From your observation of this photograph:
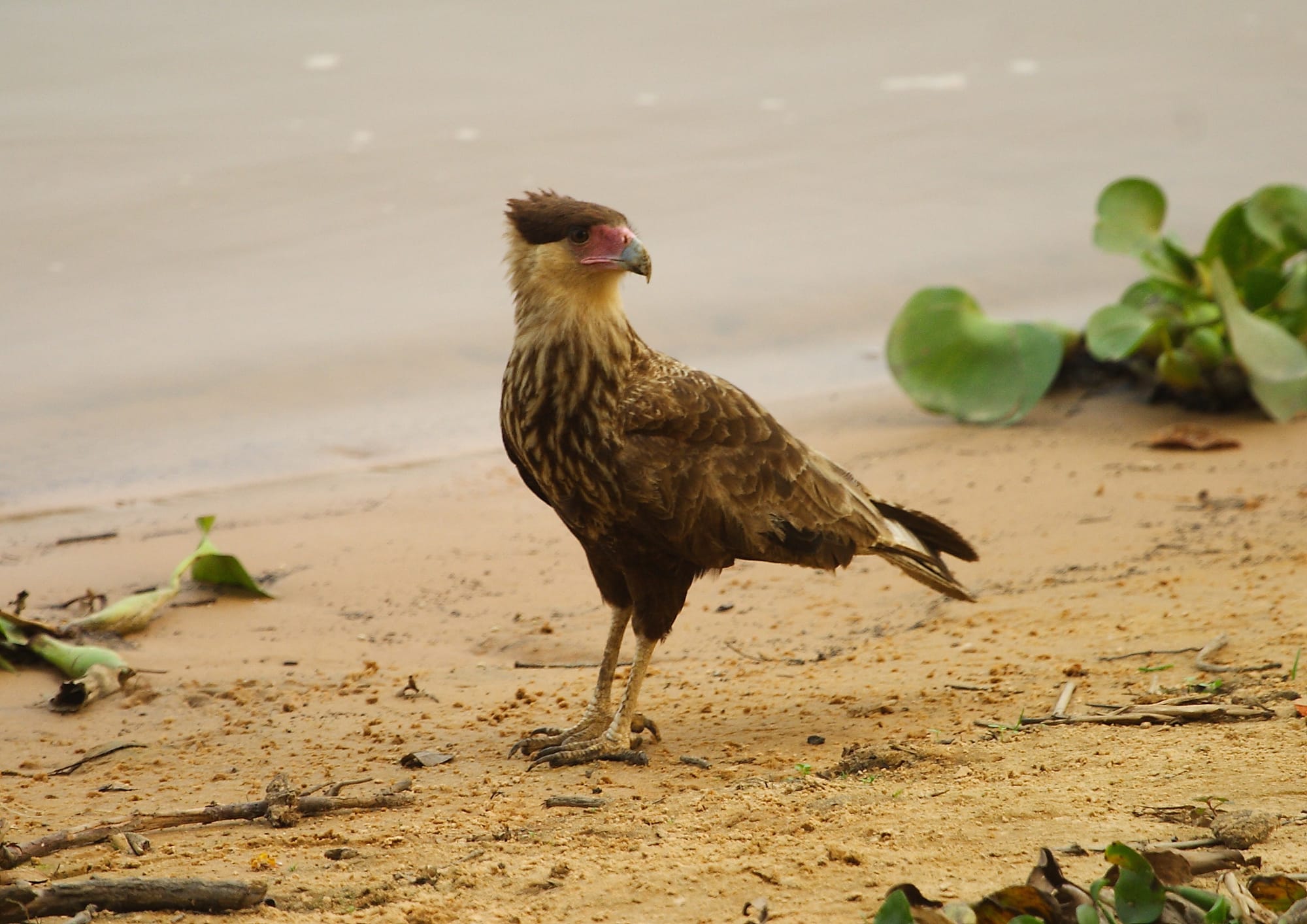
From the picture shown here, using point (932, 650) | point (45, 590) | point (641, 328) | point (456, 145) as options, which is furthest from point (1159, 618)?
point (456, 145)

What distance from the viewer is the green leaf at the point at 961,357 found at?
7.16 m

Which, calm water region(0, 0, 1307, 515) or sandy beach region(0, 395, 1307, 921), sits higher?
calm water region(0, 0, 1307, 515)

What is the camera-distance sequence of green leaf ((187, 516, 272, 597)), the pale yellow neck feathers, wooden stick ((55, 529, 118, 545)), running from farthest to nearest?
1. wooden stick ((55, 529, 118, 545))
2. green leaf ((187, 516, 272, 597))
3. the pale yellow neck feathers

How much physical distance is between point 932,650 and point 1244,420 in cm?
305

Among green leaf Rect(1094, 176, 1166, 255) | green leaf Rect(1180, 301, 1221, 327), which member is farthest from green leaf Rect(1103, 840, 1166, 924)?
green leaf Rect(1094, 176, 1166, 255)

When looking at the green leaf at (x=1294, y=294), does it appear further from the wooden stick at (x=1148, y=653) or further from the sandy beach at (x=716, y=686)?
the wooden stick at (x=1148, y=653)

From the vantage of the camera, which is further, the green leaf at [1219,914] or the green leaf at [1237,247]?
the green leaf at [1237,247]

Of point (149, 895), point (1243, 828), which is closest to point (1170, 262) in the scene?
point (1243, 828)

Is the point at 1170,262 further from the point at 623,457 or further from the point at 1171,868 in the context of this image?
the point at 1171,868

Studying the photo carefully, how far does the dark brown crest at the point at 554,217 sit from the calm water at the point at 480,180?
10.6 ft

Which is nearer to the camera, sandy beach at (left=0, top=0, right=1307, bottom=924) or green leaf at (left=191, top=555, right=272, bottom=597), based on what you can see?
sandy beach at (left=0, top=0, right=1307, bottom=924)

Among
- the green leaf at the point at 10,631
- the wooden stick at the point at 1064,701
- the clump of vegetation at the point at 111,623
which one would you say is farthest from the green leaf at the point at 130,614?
the wooden stick at the point at 1064,701

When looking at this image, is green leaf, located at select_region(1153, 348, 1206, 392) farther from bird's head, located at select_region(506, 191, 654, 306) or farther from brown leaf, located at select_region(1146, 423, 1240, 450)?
bird's head, located at select_region(506, 191, 654, 306)

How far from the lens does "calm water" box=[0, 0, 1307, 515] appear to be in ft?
26.7
